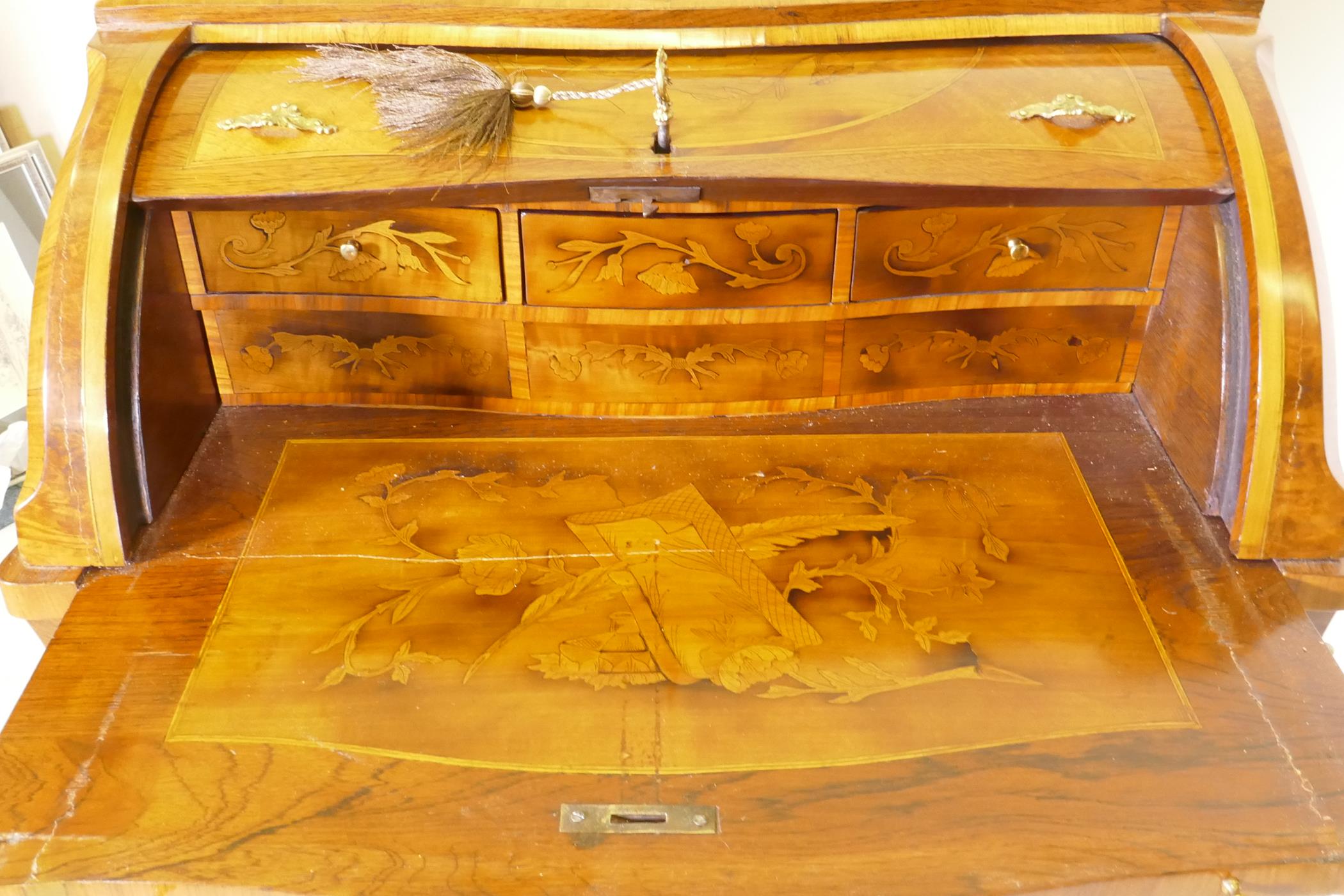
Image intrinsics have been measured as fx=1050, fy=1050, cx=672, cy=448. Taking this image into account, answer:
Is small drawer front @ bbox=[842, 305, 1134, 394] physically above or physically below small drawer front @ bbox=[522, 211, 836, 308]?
below

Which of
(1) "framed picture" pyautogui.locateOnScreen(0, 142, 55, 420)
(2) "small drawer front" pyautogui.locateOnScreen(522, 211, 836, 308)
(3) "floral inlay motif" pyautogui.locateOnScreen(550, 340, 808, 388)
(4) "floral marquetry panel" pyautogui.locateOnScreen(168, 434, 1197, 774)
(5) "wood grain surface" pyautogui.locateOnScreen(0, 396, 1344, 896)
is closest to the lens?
(5) "wood grain surface" pyautogui.locateOnScreen(0, 396, 1344, 896)

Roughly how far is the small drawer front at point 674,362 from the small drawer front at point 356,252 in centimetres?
12

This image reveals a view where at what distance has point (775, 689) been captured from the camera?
1.03 metres

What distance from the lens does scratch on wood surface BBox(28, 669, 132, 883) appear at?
0.89 m

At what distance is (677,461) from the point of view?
1.31 m

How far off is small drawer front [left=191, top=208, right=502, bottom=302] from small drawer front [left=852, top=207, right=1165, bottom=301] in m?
0.46

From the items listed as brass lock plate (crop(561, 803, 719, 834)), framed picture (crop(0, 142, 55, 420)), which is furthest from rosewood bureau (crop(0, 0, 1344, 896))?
framed picture (crop(0, 142, 55, 420))

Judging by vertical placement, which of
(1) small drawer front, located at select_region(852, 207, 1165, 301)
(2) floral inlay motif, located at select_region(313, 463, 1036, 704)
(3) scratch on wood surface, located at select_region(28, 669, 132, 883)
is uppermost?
(1) small drawer front, located at select_region(852, 207, 1165, 301)

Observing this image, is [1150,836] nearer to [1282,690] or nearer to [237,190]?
[1282,690]

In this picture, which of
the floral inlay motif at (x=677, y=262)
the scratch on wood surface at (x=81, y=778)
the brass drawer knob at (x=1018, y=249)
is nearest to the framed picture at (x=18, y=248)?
the scratch on wood surface at (x=81, y=778)

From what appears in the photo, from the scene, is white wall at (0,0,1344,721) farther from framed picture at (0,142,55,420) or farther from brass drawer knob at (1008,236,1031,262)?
brass drawer knob at (1008,236,1031,262)

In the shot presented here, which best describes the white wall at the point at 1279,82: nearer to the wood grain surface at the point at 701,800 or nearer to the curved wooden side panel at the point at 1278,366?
the curved wooden side panel at the point at 1278,366

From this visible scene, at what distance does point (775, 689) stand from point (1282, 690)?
0.50 meters

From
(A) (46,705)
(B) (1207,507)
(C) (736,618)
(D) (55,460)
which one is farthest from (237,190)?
(B) (1207,507)
